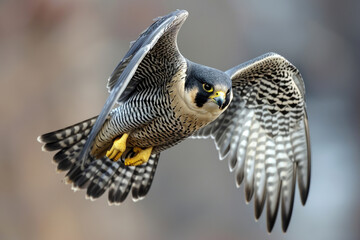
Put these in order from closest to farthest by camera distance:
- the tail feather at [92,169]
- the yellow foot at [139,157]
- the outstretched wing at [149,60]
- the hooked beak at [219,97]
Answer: the outstretched wing at [149,60] → the hooked beak at [219,97] → the yellow foot at [139,157] → the tail feather at [92,169]

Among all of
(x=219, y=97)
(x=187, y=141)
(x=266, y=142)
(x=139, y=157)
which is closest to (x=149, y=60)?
(x=219, y=97)

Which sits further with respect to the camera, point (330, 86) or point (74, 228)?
point (330, 86)

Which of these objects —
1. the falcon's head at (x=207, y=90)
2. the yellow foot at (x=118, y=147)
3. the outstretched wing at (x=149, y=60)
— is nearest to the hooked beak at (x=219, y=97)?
the falcon's head at (x=207, y=90)

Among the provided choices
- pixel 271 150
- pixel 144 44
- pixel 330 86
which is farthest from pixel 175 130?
pixel 330 86

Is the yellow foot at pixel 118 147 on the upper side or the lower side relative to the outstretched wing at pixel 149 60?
lower

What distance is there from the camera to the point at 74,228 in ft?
23.2

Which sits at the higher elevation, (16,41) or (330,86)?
(330,86)

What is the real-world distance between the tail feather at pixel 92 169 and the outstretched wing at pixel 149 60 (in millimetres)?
535

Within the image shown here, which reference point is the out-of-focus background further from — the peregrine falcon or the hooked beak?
the hooked beak

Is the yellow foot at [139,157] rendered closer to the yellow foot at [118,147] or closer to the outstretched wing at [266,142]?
the yellow foot at [118,147]

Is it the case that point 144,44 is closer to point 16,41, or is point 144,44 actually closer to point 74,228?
point 16,41

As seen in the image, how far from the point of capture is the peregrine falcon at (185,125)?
4.52 metres

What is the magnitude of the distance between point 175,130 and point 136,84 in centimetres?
48

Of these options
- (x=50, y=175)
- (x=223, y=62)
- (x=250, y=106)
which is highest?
(x=223, y=62)
